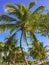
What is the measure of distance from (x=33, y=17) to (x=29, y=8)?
1.69 metres

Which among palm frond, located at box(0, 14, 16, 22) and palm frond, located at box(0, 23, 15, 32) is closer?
palm frond, located at box(0, 23, 15, 32)

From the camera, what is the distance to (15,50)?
4006 cm

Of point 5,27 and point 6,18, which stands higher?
point 6,18

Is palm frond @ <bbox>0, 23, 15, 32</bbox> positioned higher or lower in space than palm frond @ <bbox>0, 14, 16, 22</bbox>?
lower

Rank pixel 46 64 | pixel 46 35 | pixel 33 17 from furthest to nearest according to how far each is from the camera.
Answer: pixel 46 64 < pixel 46 35 < pixel 33 17

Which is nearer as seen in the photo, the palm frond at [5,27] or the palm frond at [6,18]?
the palm frond at [5,27]

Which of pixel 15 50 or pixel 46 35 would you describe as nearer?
pixel 46 35

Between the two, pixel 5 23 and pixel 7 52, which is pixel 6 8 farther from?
pixel 7 52

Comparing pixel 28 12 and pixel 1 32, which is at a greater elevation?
pixel 28 12

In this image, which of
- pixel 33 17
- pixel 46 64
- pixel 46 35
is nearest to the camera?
pixel 33 17

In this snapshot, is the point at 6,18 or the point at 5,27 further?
the point at 6,18

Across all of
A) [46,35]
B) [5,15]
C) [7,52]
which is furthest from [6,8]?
[7,52]

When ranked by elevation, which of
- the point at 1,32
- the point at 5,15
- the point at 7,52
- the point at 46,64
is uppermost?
the point at 5,15

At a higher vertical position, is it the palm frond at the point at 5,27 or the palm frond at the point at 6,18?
the palm frond at the point at 6,18
